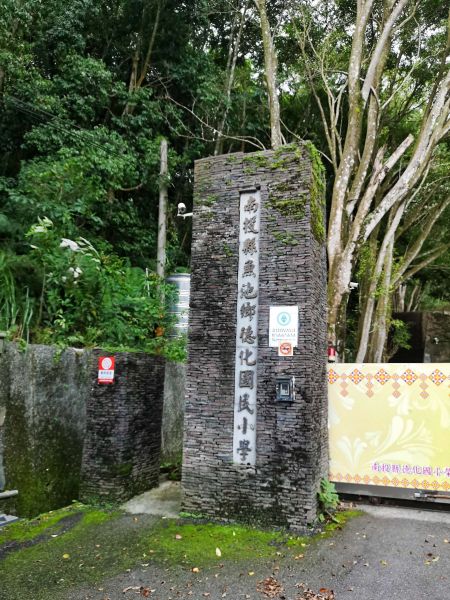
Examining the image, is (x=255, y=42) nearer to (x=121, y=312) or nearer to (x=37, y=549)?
(x=121, y=312)

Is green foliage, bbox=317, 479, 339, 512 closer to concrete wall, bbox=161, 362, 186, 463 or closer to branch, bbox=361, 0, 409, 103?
concrete wall, bbox=161, 362, 186, 463

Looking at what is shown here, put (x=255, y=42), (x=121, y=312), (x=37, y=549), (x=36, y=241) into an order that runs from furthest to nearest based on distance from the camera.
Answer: (x=255, y=42)
(x=121, y=312)
(x=36, y=241)
(x=37, y=549)

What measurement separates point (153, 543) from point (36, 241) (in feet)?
17.6

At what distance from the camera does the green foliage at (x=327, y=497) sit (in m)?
5.85

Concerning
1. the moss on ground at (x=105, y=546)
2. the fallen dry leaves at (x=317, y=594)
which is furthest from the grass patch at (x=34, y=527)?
the fallen dry leaves at (x=317, y=594)

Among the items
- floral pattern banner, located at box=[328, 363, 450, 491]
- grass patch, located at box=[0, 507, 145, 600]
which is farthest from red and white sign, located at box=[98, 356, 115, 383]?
floral pattern banner, located at box=[328, 363, 450, 491]

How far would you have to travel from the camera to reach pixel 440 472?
606 centimetres

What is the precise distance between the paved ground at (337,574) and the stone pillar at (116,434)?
2.00 metres

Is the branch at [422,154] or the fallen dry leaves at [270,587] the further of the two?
the branch at [422,154]

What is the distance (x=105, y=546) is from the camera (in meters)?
5.14

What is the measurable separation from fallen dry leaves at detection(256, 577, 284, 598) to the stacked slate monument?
1183 mm

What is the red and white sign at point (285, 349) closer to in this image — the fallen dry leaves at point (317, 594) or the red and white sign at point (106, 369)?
the red and white sign at point (106, 369)

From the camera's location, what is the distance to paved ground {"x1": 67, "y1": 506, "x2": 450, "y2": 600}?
4117 millimetres

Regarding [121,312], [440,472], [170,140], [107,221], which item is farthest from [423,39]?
[440,472]
